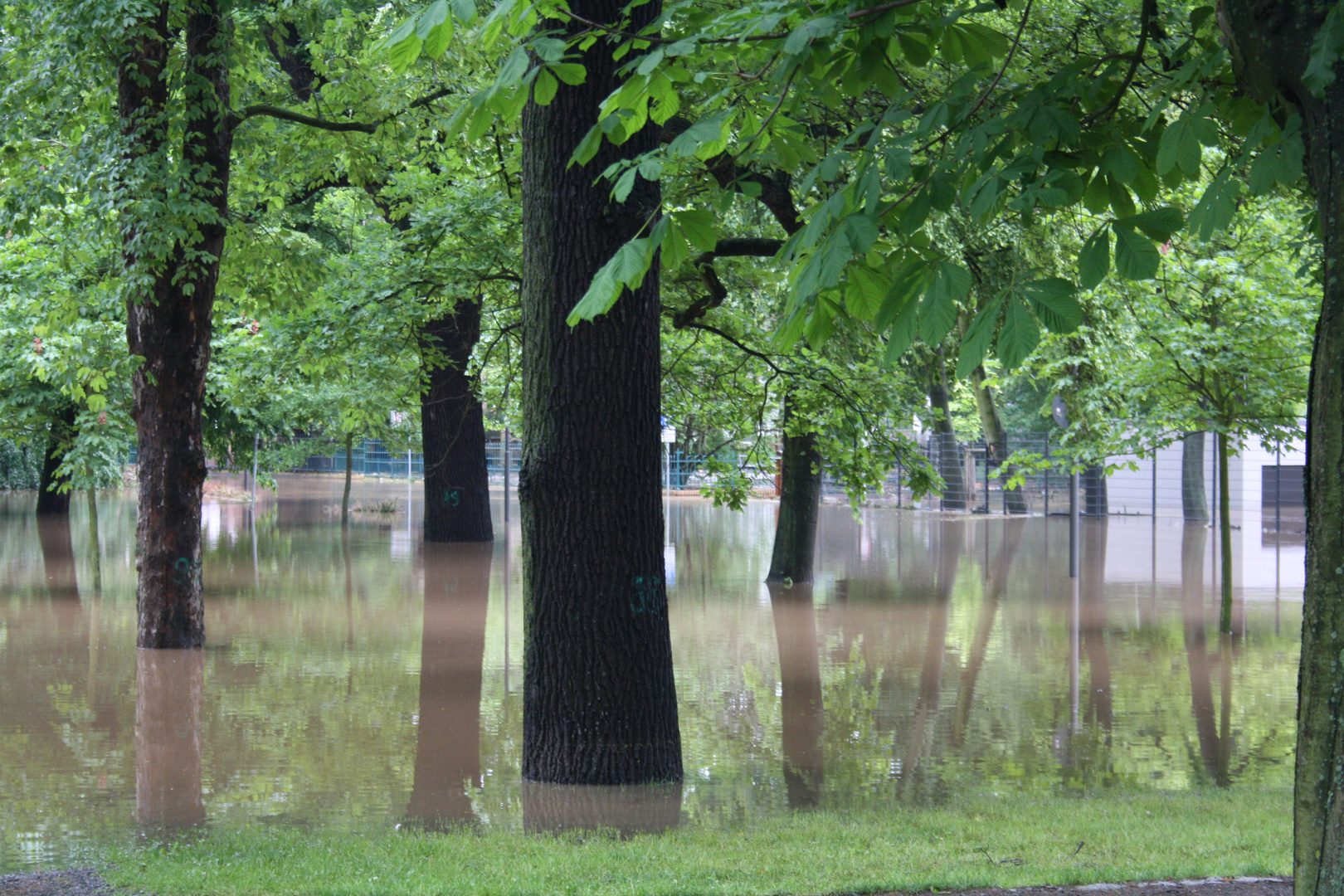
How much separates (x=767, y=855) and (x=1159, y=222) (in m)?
3.45

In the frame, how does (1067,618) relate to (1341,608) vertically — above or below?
below

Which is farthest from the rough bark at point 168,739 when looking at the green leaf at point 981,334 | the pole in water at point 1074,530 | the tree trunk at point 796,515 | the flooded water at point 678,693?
the pole in water at point 1074,530

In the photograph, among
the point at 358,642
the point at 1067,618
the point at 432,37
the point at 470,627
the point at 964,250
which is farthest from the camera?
the point at 1067,618

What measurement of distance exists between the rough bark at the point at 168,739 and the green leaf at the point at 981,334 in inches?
209

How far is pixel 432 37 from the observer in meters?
3.63

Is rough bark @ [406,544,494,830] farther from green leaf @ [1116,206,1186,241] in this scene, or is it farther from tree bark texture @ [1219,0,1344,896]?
green leaf @ [1116,206,1186,241]

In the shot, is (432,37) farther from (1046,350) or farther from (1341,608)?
(1046,350)

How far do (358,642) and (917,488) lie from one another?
5.97 m

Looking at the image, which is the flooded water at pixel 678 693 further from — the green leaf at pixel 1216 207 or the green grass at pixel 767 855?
the green leaf at pixel 1216 207

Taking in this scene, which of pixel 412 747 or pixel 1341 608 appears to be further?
pixel 412 747

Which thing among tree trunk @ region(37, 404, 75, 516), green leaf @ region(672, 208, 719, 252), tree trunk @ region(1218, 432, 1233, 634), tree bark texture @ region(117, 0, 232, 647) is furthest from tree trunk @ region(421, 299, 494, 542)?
green leaf @ region(672, 208, 719, 252)

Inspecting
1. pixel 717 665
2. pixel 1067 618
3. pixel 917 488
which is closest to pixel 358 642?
pixel 717 665

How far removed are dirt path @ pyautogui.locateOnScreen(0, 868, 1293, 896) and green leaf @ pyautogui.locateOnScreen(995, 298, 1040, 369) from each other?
102 inches

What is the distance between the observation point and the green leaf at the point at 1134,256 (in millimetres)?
3471
